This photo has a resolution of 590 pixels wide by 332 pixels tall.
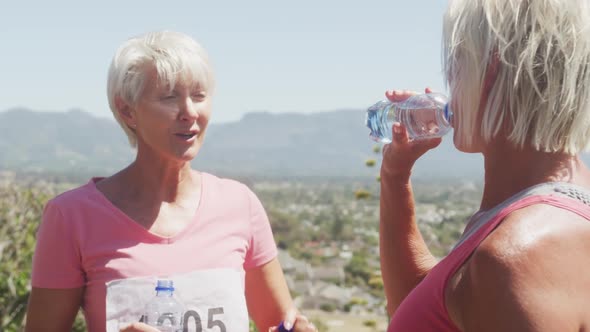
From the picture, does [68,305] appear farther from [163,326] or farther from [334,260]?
[334,260]

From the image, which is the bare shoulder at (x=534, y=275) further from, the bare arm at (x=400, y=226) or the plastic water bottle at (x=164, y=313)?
the plastic water bottle at (x=164, y=313)

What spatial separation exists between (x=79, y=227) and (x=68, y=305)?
249 millimetres

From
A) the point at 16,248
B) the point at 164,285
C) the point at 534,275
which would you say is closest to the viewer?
the point at 534,275

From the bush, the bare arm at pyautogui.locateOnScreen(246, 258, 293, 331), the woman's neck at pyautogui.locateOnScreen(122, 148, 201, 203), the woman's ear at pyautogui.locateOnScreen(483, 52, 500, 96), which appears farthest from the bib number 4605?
the bush

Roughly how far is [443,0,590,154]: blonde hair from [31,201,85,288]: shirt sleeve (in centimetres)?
147

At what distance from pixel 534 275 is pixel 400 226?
101 cm

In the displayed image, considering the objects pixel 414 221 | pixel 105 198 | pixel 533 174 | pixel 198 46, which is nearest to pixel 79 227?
pixel 105 198

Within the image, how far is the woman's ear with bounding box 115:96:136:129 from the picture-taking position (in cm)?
263

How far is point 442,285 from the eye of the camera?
1.44 meters

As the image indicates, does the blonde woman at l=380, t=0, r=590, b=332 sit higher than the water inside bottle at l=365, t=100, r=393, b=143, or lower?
higher

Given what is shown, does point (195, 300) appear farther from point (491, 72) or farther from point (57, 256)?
point (491, 72)

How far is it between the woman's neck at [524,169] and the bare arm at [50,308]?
146 cm

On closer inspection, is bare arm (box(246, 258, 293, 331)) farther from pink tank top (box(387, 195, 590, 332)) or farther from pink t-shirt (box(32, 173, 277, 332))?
pink tank top (box(387, 195, 590, 332))

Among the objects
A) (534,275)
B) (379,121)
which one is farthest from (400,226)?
(534,275)
